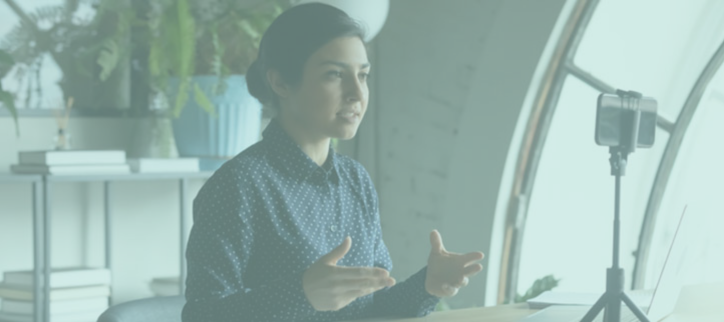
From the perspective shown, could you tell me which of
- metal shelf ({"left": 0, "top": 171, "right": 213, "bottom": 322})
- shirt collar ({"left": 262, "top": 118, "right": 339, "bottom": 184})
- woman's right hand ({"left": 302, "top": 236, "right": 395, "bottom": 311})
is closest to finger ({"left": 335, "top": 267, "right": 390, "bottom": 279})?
woman's right hand ({"left": 302, "top": 236, "right": 395, "bottom": 311})

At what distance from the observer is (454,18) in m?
3.96

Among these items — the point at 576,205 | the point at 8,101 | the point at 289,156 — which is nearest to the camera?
the point at 289,156

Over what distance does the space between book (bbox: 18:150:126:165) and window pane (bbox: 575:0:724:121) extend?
1797mm

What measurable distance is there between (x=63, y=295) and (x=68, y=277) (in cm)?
7

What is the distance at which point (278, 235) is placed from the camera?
179 cm

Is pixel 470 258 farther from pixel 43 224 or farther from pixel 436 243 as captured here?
pixel 43 224

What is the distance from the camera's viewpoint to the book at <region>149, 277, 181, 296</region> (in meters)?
3.55

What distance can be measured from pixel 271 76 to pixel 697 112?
2.16m

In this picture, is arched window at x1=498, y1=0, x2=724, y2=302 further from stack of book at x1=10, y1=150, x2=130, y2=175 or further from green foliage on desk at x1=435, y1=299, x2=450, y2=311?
stack of book at x1=10, y1=150, x2=130, y2=175

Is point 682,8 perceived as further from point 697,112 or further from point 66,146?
point 66,146

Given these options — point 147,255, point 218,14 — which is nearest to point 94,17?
point 218,14

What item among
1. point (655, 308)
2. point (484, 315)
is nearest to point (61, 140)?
point (484, 315)

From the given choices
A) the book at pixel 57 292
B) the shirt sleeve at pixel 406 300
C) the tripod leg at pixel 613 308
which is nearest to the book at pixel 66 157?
the book at pixel 57 292

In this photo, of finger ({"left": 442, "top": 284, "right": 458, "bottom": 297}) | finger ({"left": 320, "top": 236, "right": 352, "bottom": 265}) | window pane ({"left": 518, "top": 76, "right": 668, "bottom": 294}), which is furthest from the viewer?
window pane ({"left": 518, "top": 76, "right": 668, "bottom": 294})
